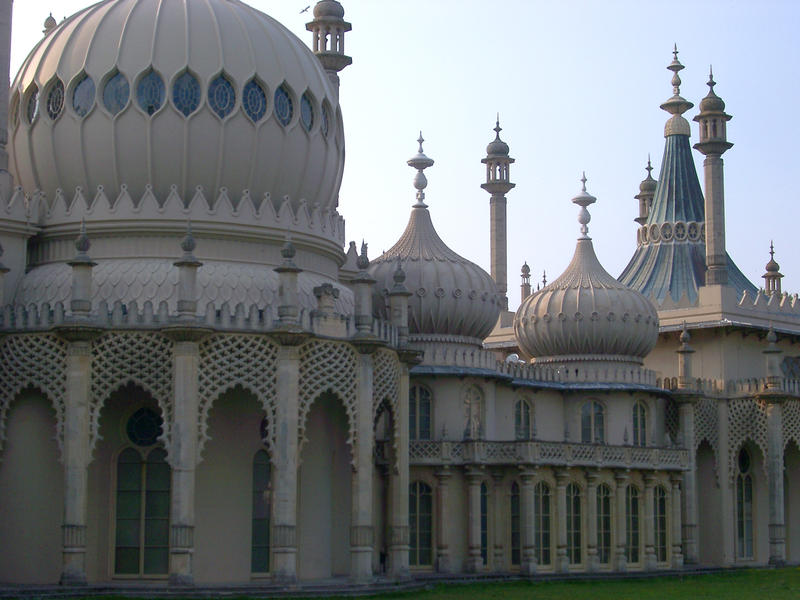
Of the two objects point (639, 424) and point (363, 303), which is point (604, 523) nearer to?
point (639, 424)

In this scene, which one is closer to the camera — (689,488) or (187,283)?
(187,283)

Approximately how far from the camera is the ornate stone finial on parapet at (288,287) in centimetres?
3144

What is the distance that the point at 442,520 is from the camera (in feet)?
124

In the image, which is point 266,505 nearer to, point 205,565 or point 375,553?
point 205,565

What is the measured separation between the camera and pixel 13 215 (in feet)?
108

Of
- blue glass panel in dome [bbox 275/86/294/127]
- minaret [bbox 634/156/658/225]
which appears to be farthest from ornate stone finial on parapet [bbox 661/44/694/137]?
blue glass panel in dome [bbox 275/86/294/127]

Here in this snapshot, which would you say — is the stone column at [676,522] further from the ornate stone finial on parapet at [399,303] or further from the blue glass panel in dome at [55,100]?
the blue glass panel in dome at [55,100]

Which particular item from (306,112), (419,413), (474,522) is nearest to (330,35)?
(306,112)

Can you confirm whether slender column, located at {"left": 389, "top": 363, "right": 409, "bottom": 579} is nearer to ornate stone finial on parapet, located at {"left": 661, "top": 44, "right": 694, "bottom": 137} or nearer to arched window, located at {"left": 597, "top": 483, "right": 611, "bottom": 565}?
arched window, located at {"left": 597, "top": 483, "right": 611, "bottom": 565}

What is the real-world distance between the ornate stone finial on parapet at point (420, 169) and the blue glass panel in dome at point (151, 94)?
30.3 feet

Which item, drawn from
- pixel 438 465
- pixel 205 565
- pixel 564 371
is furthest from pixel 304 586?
pixel 564 371

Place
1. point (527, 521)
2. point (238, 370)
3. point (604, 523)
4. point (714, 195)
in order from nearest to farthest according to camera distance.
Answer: point (238, 370), point (527, 521), point (604, 523), point (714, 195)

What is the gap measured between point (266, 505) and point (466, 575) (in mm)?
6794

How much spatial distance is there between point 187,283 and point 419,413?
32.3 ft
